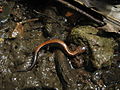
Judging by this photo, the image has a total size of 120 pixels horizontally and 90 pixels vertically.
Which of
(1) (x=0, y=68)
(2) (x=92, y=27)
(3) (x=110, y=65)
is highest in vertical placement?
(2) (x=92, y=27)

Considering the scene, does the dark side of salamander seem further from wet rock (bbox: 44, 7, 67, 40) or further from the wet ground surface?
wet rock (bbox: 44, 7, 67, 40)

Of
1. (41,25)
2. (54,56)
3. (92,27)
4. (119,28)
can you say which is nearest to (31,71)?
(54,56)

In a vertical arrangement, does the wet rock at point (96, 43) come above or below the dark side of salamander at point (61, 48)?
above

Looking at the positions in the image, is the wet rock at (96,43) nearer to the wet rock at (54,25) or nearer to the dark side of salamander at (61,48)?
the dark side of salamander at (61,48)

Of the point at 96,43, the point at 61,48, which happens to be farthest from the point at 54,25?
the point at 96,43

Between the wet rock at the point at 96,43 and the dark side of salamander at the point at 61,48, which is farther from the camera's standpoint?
the dark side of salamander at the point at 61,48

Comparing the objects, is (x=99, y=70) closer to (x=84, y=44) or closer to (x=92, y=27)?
(x=84, y=44)

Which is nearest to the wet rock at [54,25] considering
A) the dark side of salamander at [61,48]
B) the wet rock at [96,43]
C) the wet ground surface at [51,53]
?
the wet ground surface at [51,53]
